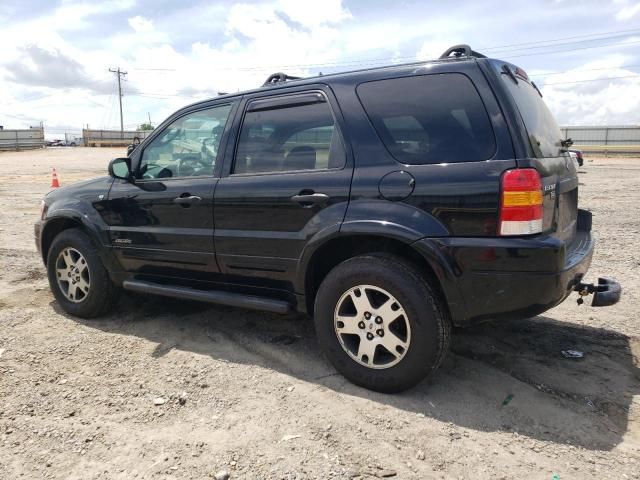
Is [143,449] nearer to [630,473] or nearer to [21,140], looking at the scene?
[630,473]

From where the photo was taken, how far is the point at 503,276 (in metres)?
2.78

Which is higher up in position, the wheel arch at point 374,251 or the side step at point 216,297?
the wheel arch at point 374,251

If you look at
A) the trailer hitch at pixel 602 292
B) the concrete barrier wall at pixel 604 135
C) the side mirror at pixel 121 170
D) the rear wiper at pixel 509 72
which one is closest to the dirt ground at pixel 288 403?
the trailer hitch at pixel 602 292

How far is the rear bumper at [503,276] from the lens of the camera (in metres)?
2.74

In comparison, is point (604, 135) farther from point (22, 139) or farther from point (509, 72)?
point (22, 139)

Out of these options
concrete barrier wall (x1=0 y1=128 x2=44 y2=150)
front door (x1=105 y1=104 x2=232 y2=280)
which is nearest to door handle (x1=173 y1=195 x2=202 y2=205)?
front door (x1=105 y1=104 x2=232 y2=280)

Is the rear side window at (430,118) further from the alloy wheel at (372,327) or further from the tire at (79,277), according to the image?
the tire at (79,277)

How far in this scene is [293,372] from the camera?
3502 millimetres

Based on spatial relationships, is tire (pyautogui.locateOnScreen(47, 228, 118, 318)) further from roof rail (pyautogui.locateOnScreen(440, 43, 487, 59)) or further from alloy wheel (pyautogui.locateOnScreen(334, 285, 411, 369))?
roof rail (pyautogui.locateOnScreen(440, 43, 487, 59))

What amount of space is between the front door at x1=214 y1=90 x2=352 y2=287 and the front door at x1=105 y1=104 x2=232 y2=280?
187mm

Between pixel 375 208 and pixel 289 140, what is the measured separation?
2.96 ft

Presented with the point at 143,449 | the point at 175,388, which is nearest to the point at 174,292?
the point at 175,388

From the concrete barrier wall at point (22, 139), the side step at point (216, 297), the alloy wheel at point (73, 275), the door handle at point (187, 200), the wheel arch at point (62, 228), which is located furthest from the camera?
the concrete barrier wall at point (22, 139)

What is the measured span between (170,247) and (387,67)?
2.11 m
